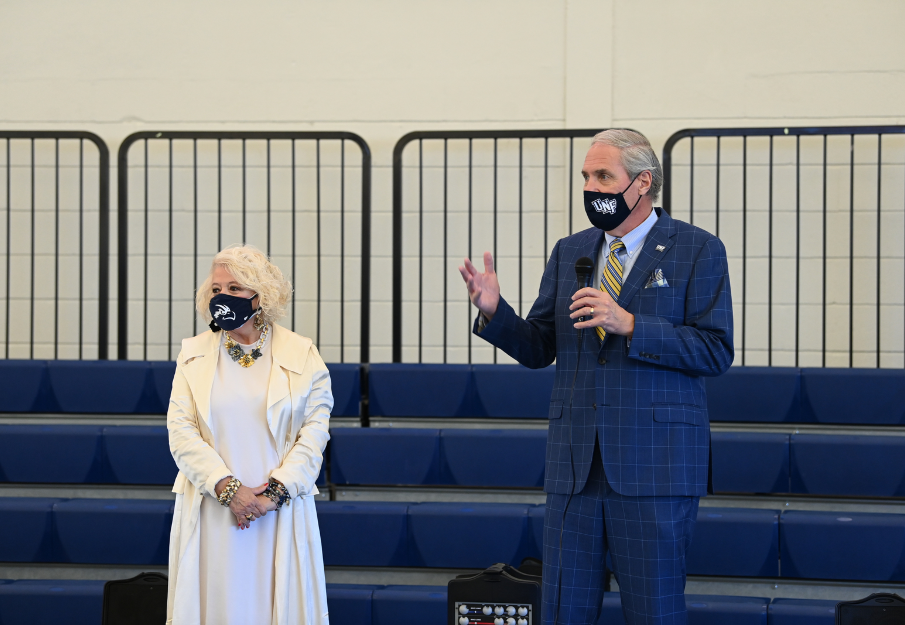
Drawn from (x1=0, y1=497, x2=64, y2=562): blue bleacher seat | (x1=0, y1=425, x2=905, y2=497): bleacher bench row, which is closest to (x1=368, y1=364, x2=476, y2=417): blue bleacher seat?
(x1=0, y1=425, x2=905, y2=497): bleacher bench row

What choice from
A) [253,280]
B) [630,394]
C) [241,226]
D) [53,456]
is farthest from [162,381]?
[630,394]

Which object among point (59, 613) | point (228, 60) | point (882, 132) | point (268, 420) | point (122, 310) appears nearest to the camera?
point (268, 420)

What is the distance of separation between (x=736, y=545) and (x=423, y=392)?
146cm

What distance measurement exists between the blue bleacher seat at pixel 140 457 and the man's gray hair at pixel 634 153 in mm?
2448

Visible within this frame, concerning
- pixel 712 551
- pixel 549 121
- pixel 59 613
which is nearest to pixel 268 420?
pixel 59 613

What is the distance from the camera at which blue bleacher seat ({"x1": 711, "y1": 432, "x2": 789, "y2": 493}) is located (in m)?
3.55

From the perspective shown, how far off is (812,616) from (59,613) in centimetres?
267

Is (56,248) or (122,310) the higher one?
(56,248)

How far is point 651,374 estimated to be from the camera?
1996 millimetres

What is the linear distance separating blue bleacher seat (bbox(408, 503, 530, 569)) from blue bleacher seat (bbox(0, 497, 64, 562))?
1421mm

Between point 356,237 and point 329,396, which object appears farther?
point 356,237

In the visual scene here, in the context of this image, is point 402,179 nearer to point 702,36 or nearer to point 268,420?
point 702,36

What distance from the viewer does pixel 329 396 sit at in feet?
8.74

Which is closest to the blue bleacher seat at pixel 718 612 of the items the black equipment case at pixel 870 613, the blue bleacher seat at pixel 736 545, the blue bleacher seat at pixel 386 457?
the blue bleacher seat at pixel 736 545
